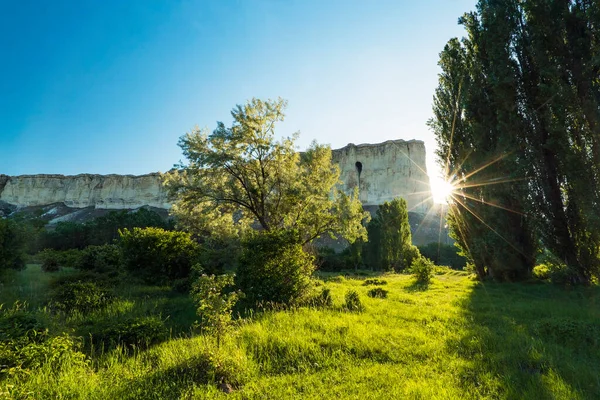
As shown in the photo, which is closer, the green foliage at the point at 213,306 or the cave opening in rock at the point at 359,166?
the green foliage at the point at 213,306

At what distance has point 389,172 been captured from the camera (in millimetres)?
85625

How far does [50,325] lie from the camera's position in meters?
6.19

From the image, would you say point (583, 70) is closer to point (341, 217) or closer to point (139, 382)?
point (341, 217)

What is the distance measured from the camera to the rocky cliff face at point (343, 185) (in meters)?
84.4

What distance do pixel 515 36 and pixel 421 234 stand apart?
55.4m

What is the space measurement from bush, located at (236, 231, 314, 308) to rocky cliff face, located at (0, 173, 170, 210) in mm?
96782

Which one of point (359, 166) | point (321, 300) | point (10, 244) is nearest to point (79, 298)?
point (10, 244)

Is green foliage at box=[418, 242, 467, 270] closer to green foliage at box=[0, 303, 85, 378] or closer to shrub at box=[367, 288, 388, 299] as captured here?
shrub at box=[367, 288, 388, 299]

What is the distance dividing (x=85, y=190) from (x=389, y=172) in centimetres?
10190

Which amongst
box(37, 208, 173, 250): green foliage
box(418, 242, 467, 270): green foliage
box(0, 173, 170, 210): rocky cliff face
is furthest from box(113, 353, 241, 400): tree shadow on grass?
box(0, 173, 170, 210): rocky cliff face

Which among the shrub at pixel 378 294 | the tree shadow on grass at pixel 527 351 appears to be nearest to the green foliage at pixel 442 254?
the shrub at pixel 378 294

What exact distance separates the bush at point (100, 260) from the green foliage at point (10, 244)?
474 cm

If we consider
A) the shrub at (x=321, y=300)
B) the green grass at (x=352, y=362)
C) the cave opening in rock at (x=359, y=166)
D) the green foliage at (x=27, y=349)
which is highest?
the cave opening in rock at (x=359, y=166)

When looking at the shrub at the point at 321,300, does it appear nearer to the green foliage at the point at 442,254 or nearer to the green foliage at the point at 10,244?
the green foliage at the point at 10,244
